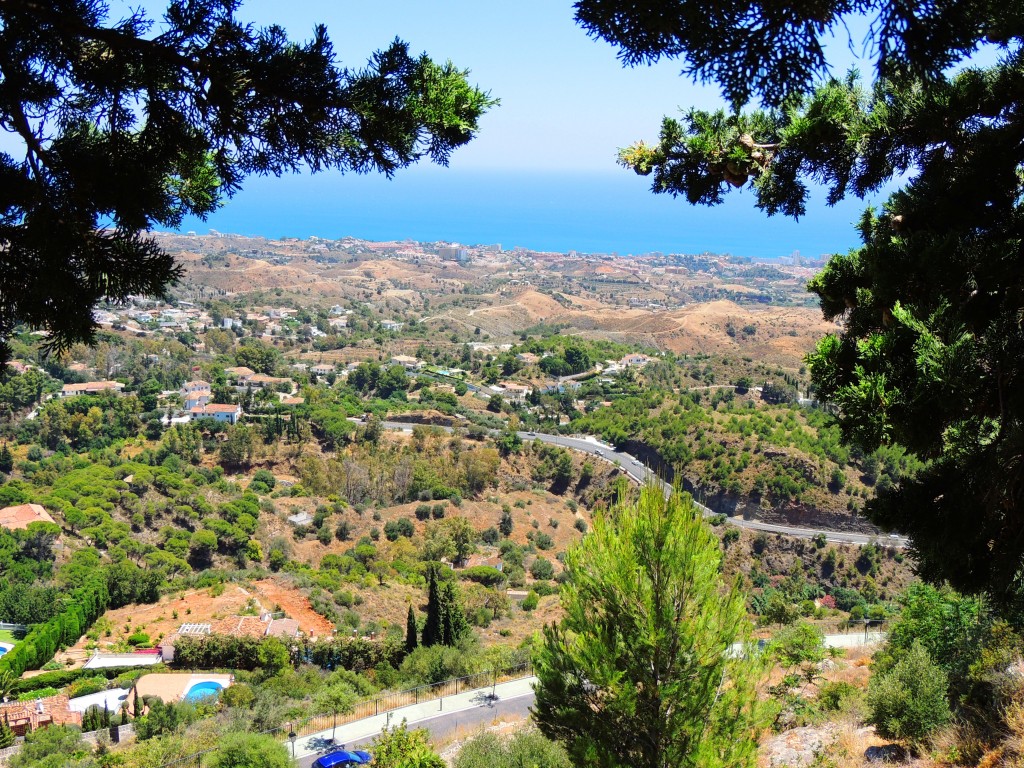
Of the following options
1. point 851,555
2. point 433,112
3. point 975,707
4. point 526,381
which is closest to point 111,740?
point 975,707

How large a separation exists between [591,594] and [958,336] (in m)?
2.48

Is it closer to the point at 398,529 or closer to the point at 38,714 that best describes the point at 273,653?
the point at 38,714

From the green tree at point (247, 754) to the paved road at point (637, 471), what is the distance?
15419mm

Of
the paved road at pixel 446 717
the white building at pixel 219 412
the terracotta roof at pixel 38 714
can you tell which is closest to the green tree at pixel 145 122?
the paved road at pixel 446 717

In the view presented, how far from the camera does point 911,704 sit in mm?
5527

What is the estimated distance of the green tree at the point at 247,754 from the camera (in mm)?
7836

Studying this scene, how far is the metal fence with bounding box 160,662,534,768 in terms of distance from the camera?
1099 cm

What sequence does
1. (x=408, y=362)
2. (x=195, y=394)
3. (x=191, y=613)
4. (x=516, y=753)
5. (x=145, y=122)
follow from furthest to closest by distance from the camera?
(x=408, y=362)
(x=195, y=394)
(x=191, y=613)
(x=516, y=753)
(x=145, y=122)

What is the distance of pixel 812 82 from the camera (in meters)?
1.66

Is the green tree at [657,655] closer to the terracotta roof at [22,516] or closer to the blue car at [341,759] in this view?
the blue car at [341,759]

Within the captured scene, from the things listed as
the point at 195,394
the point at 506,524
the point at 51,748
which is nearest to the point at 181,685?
the point at 51,748

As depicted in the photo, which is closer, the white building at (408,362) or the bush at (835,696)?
the bush at (835,696)

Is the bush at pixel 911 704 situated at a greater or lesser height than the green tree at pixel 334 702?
greater

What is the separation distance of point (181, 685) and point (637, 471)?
21.9m
